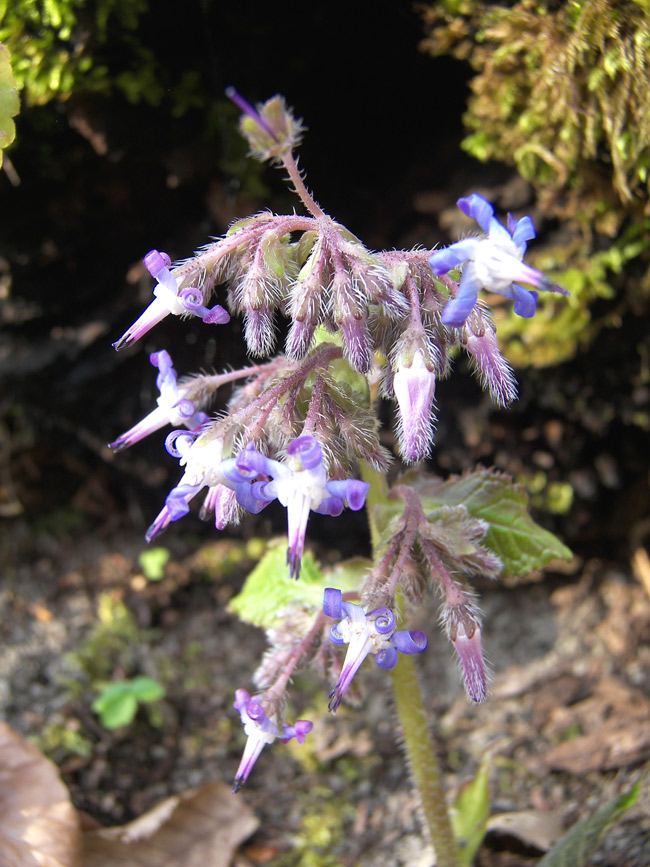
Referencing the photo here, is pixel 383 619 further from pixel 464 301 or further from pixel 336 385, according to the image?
pixel 464 301

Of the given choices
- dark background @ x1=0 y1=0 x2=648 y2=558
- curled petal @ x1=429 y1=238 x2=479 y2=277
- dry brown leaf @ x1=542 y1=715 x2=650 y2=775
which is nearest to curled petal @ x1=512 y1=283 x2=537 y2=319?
curled petal @ x1=429 y1=238 x2=479 y2=277

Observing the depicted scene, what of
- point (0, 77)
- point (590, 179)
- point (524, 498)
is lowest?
point (524, 498)

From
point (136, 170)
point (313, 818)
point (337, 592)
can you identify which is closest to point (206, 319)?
point (337, 592)

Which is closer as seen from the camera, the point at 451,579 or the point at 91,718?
the point at 451,579

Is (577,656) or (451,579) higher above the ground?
(451,579)

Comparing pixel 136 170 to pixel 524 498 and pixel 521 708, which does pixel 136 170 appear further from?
pixel 521 708

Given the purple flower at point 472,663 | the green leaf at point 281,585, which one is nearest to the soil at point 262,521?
the green leaf at point 281,585

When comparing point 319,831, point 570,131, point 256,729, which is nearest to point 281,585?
point 256,729
